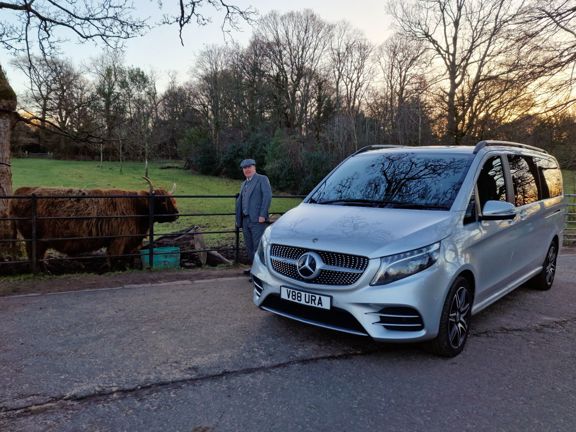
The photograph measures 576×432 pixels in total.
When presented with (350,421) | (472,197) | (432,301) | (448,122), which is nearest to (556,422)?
(432,301)

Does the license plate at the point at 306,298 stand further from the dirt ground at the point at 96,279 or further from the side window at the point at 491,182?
the dirt ground at the point at 96,279

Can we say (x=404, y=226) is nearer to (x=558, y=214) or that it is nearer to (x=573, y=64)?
(x=558, y=214)

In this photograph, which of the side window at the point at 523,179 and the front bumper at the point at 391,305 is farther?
the side window at the point at 523,179

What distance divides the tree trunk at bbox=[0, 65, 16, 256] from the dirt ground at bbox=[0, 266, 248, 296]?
131 cm

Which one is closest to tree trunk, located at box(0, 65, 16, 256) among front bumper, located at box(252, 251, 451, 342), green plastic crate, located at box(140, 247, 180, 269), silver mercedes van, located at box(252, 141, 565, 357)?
green plastic crate, located at box(140, 247, 180, 269)

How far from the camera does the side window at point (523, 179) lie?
4.99 meters

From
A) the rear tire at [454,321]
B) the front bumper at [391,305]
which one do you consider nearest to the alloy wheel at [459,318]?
the rear tire at [454,321]

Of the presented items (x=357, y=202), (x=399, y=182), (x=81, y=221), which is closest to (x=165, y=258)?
(x=81, y=221)

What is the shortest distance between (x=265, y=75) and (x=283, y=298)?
135ft

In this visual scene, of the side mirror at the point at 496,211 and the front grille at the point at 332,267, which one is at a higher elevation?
the side mirror at the point at 496,211

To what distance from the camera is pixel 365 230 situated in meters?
3.61

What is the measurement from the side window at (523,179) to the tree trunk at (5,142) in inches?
312

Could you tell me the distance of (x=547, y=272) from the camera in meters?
6.25

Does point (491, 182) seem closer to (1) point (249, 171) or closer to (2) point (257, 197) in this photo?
(2) point (257, 197)
